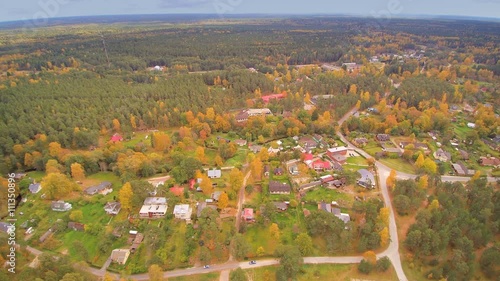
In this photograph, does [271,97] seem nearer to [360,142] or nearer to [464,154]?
[360,142]

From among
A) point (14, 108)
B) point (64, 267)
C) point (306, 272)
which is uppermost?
point (14, 108)

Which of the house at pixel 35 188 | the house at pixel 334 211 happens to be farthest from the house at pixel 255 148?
the house at pixel 35 188

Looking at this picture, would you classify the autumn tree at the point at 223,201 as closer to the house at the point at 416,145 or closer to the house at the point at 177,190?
the house at the point at 177,190

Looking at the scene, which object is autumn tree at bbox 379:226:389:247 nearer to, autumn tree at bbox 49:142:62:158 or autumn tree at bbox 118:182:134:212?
autumn tree at bbox 118:182:134:212

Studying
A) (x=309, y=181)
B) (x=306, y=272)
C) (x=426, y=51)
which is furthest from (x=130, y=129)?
(x=426, y=51)

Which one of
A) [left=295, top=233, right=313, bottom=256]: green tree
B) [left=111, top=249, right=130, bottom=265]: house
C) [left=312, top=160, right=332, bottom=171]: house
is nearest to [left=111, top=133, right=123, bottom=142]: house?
[left=111, top=249, right=130, bottom=265]: house

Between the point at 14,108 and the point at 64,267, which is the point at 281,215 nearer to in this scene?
the point at 64,267

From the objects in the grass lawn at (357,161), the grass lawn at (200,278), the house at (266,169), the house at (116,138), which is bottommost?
the grass lawn at (200,278)
